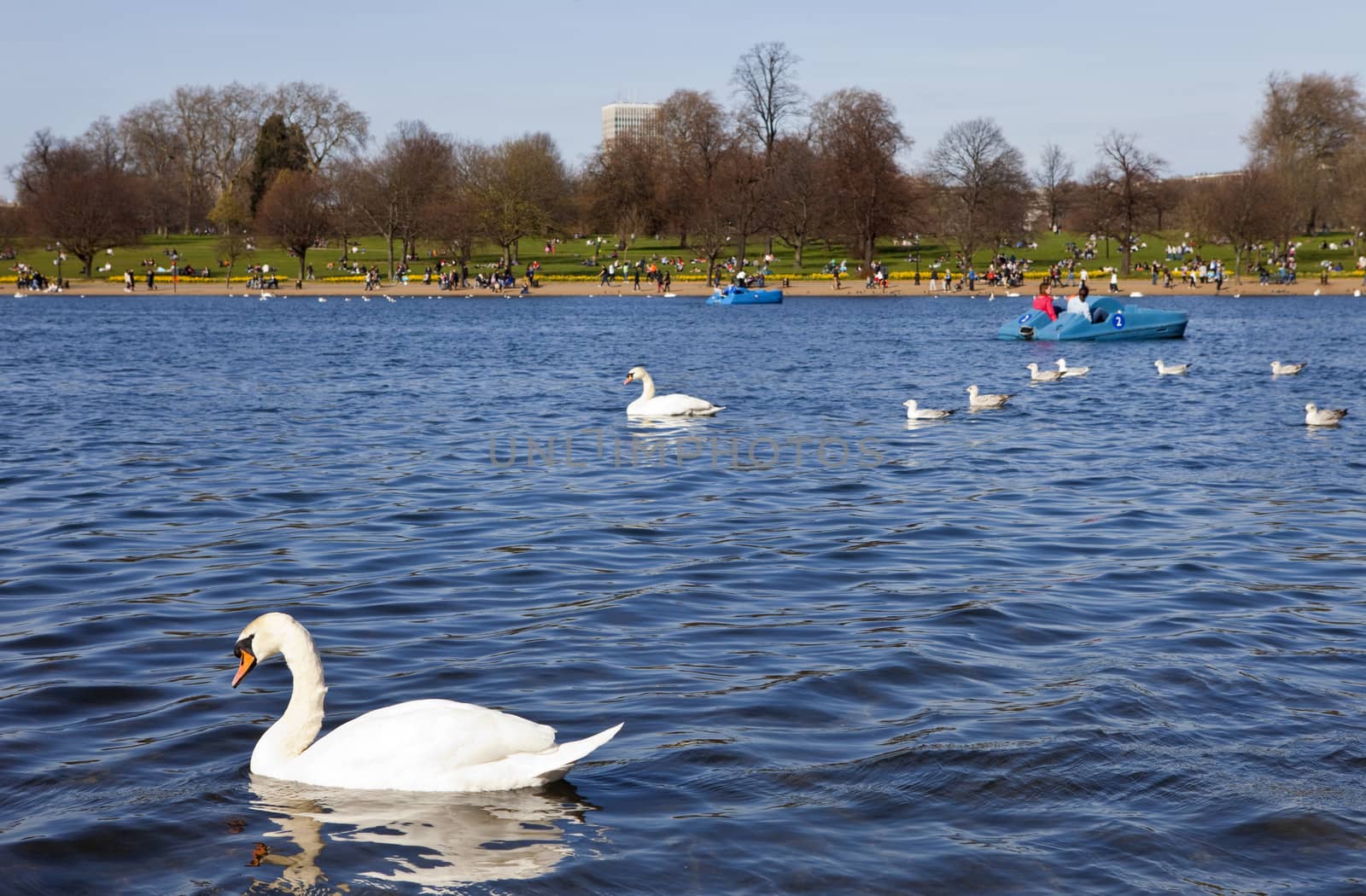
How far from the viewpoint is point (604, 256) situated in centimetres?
10625

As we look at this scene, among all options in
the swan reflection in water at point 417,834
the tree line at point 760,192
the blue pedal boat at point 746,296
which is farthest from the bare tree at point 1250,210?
the swan reflection in water at point 417,834

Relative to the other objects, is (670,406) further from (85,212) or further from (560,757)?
(85,212)

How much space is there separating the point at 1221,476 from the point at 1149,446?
2726 millimetres

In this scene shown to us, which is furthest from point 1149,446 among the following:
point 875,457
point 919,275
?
point 919,275

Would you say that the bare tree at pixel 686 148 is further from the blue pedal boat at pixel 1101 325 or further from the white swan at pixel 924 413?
the white swan at pixel 924 413

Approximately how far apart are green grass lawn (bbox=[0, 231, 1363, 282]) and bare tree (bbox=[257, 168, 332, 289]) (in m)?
3.52

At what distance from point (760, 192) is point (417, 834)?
88.3 meters

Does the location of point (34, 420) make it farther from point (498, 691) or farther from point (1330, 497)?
point (1330, 497)

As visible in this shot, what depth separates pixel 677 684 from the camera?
25.7 ft

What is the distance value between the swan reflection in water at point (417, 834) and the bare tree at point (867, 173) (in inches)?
3314

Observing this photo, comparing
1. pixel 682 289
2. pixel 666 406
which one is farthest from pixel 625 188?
pixel 666 406

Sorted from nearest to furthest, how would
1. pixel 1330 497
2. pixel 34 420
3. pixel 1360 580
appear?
pixel 1360 580
pixel 1330 497
pixel 34 420

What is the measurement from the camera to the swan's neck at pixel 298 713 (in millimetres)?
6402

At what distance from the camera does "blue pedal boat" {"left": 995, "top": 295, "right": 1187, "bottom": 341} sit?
131ft
